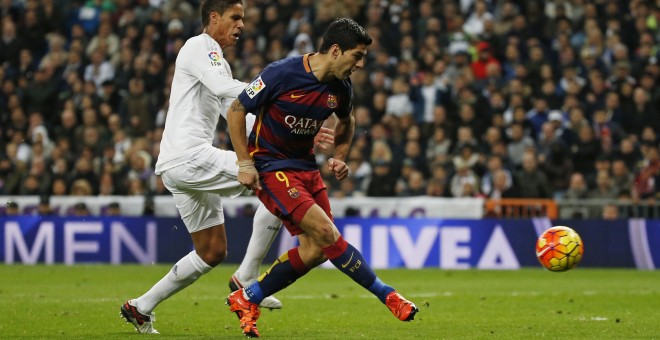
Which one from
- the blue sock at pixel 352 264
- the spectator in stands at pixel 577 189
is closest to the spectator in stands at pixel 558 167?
the spectator in stands at pixel 577 189

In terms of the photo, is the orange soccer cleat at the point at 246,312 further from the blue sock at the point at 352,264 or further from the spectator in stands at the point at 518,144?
the spectator in stands at the point at 518,144

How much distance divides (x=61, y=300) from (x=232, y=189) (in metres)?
4.19

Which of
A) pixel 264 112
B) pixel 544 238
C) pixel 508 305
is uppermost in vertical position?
pixel 264 112

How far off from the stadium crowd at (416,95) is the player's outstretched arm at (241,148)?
10768 mm

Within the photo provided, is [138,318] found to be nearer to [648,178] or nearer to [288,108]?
[288,108]

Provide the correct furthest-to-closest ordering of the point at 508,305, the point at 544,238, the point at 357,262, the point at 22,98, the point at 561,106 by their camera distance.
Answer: the point at 22,98, the point at 561,106, the point at 508,305, the point at 544,238, the point at 357,262

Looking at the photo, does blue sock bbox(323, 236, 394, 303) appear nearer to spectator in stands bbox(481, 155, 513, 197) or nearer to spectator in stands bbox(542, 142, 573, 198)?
spectator in stands bbox(481, 155, 513, 197)

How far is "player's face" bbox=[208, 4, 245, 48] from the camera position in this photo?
29.5ft

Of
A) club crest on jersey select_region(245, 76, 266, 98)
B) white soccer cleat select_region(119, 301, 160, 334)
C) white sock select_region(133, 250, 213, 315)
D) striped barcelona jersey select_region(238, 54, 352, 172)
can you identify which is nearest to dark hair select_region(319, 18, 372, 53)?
striped barcelona jersey select_region(238, 54, 352, 172)

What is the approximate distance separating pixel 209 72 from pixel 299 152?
3.10ft

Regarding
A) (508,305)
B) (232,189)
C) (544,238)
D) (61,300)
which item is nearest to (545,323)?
(544,238)

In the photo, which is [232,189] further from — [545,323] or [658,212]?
[658,212]

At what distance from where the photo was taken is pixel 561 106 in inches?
791

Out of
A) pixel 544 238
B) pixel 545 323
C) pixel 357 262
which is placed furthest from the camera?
pixel 544 238
